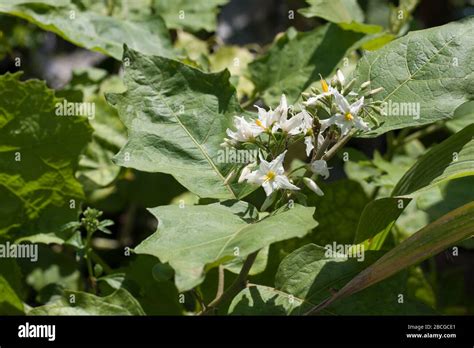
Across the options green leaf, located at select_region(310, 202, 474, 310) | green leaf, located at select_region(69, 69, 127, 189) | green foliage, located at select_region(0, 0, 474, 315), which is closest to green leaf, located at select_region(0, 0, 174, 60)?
green foliage, located at select_region(0, 0, 474, 315)

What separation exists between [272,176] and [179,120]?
322mm

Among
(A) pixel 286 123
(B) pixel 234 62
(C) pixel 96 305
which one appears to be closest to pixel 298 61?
(B) pixel 234 62

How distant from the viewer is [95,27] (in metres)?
2.19

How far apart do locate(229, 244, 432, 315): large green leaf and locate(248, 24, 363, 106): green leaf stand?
647mm

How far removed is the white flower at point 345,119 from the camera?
1492 mm

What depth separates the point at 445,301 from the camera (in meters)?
2.54

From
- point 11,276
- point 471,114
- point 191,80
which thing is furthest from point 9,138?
point 471,114

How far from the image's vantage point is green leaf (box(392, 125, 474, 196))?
153cm

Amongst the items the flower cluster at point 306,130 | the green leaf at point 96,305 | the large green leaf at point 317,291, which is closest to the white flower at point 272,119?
the flower cluster at point 306,130

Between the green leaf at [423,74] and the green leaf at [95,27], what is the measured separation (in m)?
0.74

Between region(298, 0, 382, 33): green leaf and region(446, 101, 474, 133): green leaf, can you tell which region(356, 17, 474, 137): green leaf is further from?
region(446, 101, 474, 133): green leaf

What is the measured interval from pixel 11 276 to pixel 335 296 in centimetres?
84

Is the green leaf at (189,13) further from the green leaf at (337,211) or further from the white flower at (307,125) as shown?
the white flower at (307,125)

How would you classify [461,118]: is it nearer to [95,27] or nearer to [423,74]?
[423,74]
